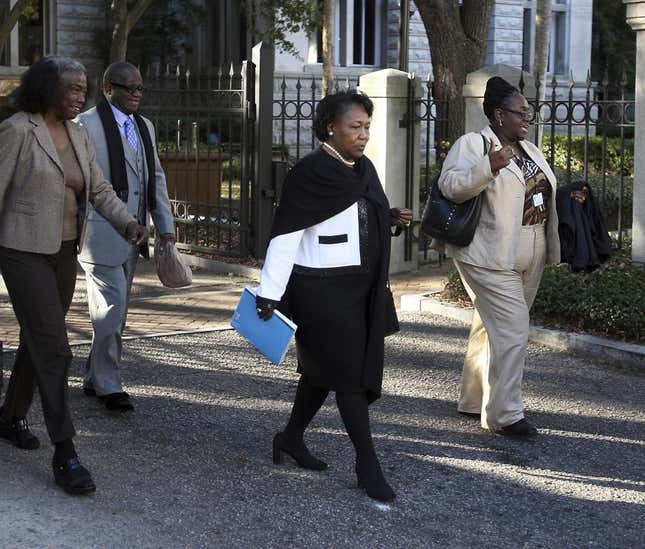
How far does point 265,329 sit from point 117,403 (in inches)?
65.3

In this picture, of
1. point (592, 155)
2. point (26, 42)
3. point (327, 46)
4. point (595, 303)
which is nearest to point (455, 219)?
point (595, 303)

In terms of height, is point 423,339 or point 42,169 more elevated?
point 42,169

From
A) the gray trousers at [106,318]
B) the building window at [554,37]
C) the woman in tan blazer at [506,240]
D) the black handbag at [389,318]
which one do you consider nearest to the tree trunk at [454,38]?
the woman in tan blazer at [506,240]

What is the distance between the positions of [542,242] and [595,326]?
7.98ft

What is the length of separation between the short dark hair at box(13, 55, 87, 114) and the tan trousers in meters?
2.22

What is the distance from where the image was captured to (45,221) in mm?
5332

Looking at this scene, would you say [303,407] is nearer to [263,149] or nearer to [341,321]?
[341,321]

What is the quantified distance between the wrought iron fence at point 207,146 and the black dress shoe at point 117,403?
228 inches

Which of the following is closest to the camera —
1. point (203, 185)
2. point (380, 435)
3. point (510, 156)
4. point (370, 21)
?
point (510, 156)

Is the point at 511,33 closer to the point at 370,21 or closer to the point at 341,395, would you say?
the point at 370,21

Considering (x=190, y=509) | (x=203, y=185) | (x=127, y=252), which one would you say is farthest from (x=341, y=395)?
(x=203, y=185)

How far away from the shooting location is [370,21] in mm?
26781

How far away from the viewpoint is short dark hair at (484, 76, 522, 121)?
6.19 meters

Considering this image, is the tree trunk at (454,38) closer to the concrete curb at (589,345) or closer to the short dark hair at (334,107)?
the concrete curb at (589,345)
